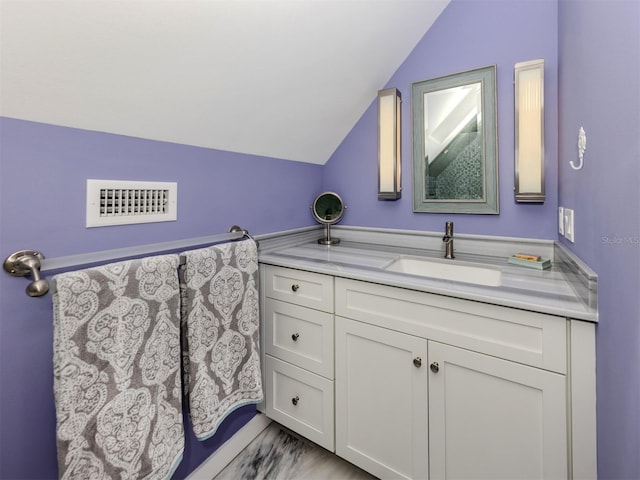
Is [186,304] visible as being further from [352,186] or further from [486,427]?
[352,186]

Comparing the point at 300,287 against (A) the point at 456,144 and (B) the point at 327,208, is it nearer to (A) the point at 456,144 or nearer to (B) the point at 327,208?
(B) the point at 327,208

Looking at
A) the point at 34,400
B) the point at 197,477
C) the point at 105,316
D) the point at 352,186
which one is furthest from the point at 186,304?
the point at 352,186

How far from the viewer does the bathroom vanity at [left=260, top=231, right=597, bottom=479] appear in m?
0.91

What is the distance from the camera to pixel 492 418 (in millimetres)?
1034

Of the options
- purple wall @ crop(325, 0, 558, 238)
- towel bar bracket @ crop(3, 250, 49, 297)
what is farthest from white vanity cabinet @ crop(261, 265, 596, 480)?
towel bar bracket @ crop(3, 250, 49, 297)

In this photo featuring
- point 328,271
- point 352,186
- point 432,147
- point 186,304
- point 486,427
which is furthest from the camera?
point 352,186

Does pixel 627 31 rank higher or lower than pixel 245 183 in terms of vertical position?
higher

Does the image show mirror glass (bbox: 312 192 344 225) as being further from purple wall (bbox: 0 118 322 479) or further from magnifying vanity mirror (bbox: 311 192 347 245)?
purple wall (bbox: 0 118 322 479)

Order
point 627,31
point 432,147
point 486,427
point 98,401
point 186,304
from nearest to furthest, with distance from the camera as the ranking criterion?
1. point 627,31
2. point 98,401
3. point 486,427
4. point 186,304
5. point 432,147

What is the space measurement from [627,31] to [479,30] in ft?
3.50

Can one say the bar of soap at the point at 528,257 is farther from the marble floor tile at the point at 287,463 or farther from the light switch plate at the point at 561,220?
the marble floor tile at the point at 287,463

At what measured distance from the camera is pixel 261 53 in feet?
4.03

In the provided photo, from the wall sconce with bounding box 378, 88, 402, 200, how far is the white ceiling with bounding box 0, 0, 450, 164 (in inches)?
5.2

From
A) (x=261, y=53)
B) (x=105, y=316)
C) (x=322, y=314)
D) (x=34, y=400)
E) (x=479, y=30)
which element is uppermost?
(x=479, y=30)
